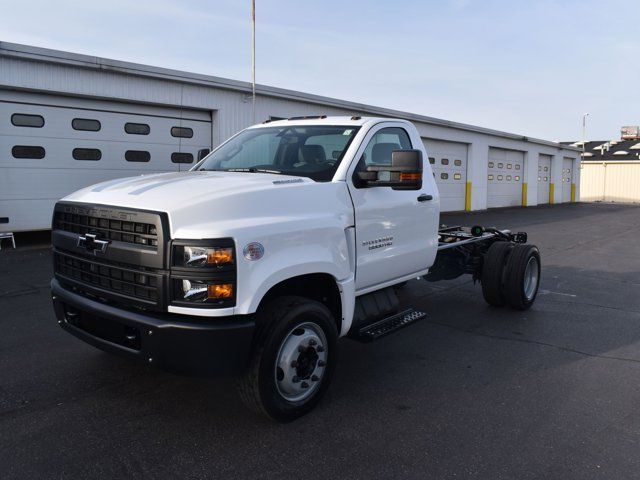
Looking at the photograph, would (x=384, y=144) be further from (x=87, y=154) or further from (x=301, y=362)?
(x=87, y=154)

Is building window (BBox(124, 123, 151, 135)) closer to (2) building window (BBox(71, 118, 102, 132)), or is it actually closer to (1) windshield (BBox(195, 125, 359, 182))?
(2) building window (BBox(71, 118, 102, 132))

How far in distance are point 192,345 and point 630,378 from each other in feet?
12.0

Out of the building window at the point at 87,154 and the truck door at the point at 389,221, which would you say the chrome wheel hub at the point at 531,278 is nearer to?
the truck door at the point at 389,221

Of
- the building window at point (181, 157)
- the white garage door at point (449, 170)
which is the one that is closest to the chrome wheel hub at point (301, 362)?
the building window at point (181, 157)

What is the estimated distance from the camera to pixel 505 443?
335cm

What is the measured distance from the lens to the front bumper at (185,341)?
9.96 feet

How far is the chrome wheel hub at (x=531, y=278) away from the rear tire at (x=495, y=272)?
1.02 feet

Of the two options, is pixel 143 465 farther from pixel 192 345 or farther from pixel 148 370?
pixel 148 370

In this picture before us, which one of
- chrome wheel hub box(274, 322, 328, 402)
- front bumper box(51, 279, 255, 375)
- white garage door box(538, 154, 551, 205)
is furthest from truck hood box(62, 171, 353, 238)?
white garage door box(538, 154, 551, 205)

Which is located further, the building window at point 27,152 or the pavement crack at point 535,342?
the building window at point 27,152

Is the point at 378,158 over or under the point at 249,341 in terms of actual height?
over

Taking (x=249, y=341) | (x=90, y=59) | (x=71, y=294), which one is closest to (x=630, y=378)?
(x=249, y=341)

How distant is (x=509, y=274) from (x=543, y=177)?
2928cm

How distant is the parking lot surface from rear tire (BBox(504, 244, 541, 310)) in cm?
44
